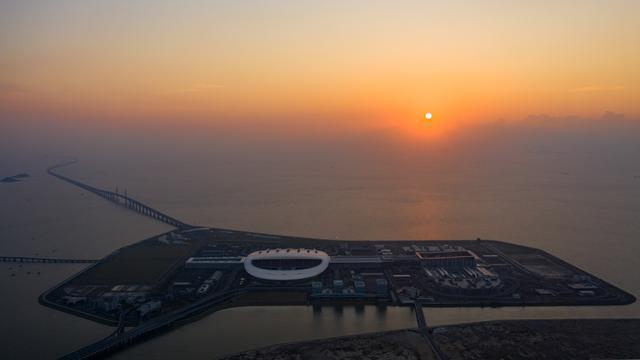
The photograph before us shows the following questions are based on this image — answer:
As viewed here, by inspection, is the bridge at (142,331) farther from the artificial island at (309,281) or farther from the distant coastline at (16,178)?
the distant coastline at (16,178)

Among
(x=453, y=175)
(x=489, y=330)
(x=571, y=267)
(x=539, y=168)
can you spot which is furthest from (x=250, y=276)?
(x=539, y=168)

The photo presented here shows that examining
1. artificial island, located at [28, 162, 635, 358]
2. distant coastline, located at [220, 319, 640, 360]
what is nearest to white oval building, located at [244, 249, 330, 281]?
artificial island, located at [28, 162, 635, 358]

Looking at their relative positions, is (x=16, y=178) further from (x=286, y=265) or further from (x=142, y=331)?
(x=142, y=331)

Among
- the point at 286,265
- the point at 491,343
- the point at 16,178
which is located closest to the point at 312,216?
the point at 286,265

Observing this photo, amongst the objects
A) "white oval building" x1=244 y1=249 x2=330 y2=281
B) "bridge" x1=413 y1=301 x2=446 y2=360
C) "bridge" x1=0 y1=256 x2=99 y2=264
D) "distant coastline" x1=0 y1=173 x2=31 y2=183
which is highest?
"distant coastline" x1=0 y1=173 x2=31 y2=183

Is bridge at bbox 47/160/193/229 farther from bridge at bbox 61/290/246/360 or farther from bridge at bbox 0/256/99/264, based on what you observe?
bridge at bbox 61/290/246/360

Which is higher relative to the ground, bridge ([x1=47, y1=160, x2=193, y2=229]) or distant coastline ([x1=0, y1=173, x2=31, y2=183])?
distant coastline ([x1=0, y1=173, x2=31, y2=183])
